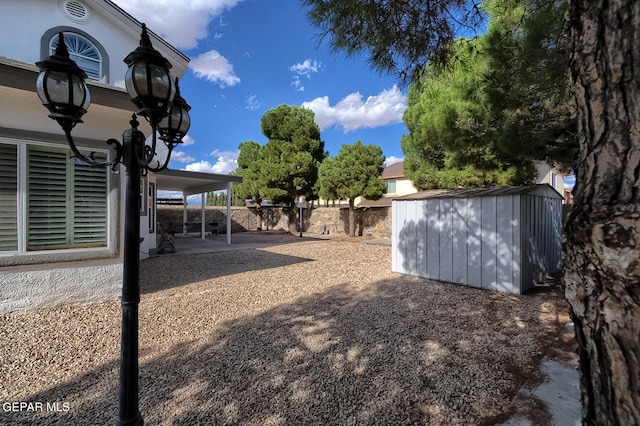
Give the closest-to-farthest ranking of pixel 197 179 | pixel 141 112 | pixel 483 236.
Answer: pixel 141 112 < pixel 483 236 < pixel 197 179

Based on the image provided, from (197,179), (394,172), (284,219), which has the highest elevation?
(394,172)

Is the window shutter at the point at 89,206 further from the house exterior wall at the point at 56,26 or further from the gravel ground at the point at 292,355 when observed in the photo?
the house exterior wall at the point at 56,26

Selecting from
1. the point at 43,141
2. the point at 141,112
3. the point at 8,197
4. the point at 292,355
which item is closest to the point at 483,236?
the point at 292,355

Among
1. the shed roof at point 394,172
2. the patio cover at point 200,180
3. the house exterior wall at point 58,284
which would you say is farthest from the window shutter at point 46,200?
the shed roof at point 394,172

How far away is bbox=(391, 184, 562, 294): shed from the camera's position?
491 cm

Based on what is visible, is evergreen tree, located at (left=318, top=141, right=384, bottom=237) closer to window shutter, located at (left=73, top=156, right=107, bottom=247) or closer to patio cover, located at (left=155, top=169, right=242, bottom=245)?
patio cover, located at (left=155, top=169, right=242, bottom=245)

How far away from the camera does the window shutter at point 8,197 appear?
12.9 feet

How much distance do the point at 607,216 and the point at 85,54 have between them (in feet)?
28.0

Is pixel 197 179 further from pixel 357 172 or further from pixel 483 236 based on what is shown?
pixel 483 236

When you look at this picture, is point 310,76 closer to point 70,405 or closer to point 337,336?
point 337,336

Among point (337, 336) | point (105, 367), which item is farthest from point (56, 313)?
point (337, 336)

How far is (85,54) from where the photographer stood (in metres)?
6.14

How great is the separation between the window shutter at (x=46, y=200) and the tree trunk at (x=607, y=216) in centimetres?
577

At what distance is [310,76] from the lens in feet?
26.9
